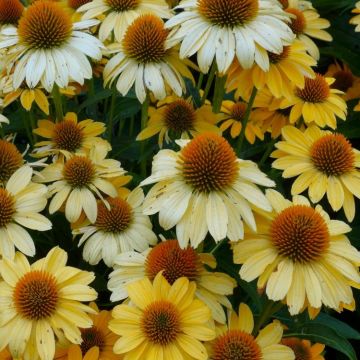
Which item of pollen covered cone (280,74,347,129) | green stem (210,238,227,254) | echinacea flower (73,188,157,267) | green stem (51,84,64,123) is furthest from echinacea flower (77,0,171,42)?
green stem (210,238,227,254)

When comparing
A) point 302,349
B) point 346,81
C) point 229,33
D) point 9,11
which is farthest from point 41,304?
point 346,81

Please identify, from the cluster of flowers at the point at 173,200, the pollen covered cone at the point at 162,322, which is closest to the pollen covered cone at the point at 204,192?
the cluster of flowers at the point at 173,200

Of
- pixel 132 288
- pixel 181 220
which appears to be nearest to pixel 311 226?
pixel 181 220

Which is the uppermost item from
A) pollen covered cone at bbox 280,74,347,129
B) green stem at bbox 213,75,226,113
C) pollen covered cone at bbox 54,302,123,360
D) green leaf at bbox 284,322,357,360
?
green stem at bbox 213,75,226,113

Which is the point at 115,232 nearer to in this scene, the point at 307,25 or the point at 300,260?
the point at 300,260

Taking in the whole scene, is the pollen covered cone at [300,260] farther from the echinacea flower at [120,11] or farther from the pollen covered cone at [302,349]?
the echinacea flower at [120,11]

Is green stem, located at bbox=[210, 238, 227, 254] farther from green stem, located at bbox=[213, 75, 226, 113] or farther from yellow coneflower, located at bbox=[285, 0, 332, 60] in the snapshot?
yellow coneflower, located at bbox=[285, 0, 332, 60]
